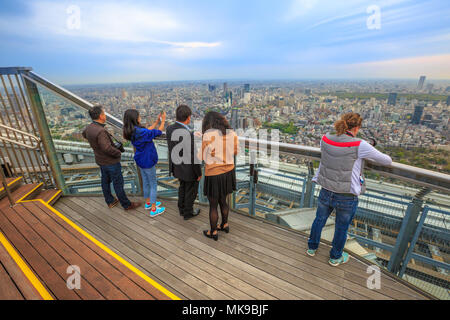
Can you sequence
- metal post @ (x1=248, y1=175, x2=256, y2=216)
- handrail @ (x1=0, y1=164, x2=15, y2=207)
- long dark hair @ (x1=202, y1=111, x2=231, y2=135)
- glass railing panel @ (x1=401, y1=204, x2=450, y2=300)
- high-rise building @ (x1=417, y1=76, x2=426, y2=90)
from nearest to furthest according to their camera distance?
glass railing panel @ (x1=401, y1=204, x2=450, y2=300) → long dark hair @ (x1=202, y1=111, x2=231, y2=135) → handrail @ (x1=0, y1=164, x2=15, y2=207) → metal post @ (x1=248, y1=175, x2=256, y2=216) → high-rise building @ (x1=417, y1=76, x2=426, y2=90)

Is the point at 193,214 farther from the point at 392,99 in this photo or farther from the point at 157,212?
the point at 392,99

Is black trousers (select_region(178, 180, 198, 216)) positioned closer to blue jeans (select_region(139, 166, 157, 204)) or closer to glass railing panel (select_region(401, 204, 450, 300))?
blue jeans (select_region(139, 166, 157, 204))

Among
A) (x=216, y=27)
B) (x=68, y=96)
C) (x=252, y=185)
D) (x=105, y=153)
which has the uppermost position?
(x=216, y=27)

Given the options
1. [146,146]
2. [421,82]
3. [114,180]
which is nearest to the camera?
[146,146]

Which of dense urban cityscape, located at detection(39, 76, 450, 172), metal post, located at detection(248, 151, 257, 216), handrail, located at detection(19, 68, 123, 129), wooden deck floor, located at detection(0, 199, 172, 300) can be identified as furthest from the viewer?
dense urban cityscape, located at detection(39, 76, 450, 172)

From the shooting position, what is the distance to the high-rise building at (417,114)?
11.1 metres

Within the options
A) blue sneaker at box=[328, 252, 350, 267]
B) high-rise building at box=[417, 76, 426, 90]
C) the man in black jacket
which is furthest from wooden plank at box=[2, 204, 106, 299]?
high-rise building at box=[417, 76, 426, 90]

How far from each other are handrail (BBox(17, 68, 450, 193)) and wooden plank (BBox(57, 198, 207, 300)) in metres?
1.68

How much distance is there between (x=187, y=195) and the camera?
291cm

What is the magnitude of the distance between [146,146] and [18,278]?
185cm

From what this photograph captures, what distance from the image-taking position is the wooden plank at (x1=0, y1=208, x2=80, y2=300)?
1.56m

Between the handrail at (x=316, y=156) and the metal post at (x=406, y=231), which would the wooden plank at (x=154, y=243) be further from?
the metal post at (x=406, y=231)

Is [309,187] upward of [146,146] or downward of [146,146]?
downward

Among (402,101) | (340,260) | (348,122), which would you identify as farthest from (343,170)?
(402,101)
